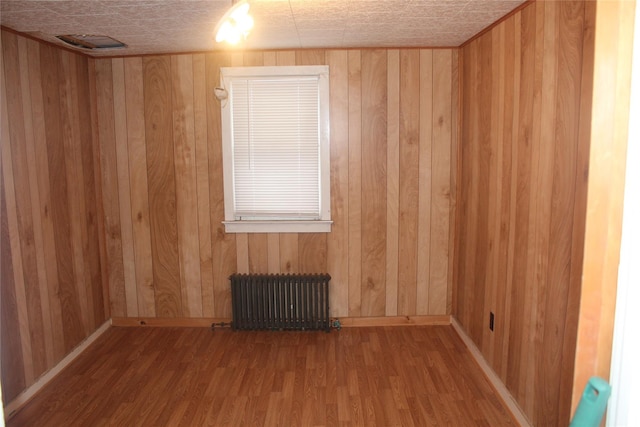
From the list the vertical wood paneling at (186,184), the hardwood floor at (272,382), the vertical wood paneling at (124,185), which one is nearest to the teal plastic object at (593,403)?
the hardwood floor at (272,382)

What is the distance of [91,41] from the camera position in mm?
3252

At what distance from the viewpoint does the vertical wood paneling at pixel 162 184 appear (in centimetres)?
374

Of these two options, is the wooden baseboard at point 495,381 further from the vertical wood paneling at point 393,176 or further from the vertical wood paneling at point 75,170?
the vertical wood paneling at point 75,170

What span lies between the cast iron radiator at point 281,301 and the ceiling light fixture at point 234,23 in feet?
7.39

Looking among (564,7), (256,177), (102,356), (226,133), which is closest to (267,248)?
(256,177)

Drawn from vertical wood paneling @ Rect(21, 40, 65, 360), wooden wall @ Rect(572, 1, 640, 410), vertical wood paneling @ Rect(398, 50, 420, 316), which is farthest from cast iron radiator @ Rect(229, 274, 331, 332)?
wooden wall @ Rect(572, 1, 640, 410)

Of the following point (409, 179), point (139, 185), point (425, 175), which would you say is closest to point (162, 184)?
point (139, 185)

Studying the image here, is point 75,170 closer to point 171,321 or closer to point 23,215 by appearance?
point 23,215

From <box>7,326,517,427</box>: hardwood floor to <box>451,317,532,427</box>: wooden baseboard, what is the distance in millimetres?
47

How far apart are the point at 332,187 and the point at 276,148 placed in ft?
1.87

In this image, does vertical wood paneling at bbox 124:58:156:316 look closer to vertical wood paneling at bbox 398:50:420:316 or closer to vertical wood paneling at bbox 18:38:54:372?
vertical wood paneling at bbox 18:38:54:372

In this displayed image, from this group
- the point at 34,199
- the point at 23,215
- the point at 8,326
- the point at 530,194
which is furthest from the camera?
the point at 34,199

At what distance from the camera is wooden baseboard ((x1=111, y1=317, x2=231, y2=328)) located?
13.1ft

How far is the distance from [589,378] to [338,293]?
253 cm
